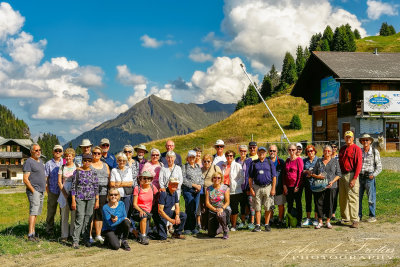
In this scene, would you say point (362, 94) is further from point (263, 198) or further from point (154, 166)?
point (154, 166)

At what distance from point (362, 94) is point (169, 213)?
22.3 meters

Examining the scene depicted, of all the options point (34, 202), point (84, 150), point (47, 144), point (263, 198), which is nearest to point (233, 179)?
point (263, 198)

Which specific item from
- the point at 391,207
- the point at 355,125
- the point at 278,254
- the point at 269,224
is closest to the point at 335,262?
the point at 278,254

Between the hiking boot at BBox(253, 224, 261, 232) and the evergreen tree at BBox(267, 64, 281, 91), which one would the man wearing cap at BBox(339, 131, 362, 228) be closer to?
the hiking boot at BBox(253, 224, 261, 232)

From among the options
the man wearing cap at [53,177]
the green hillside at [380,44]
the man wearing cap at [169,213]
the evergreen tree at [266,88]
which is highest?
the green hillside at [380,44]

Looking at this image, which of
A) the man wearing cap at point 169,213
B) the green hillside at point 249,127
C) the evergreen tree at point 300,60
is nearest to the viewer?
the man wearing cap at point 169,213

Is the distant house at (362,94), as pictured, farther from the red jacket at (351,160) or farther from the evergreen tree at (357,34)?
the evergreen tree at (357,34)

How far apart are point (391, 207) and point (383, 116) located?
55.2 ft

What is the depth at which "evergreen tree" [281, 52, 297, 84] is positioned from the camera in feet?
300

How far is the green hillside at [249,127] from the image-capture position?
53.8 meters

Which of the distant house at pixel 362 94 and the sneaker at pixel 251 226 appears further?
the distant house at pixel 362 94

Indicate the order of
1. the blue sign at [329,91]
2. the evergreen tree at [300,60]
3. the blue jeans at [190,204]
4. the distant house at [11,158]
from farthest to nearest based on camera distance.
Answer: the evergreen tree at [300,60] → the distant house at [11,158] → the blue sign at [329,91] → the blue jeans at [190,204]

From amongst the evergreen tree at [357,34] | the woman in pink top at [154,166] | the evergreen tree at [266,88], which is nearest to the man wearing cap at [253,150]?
the woman in pink top at [154,166]

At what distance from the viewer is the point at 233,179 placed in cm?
898
